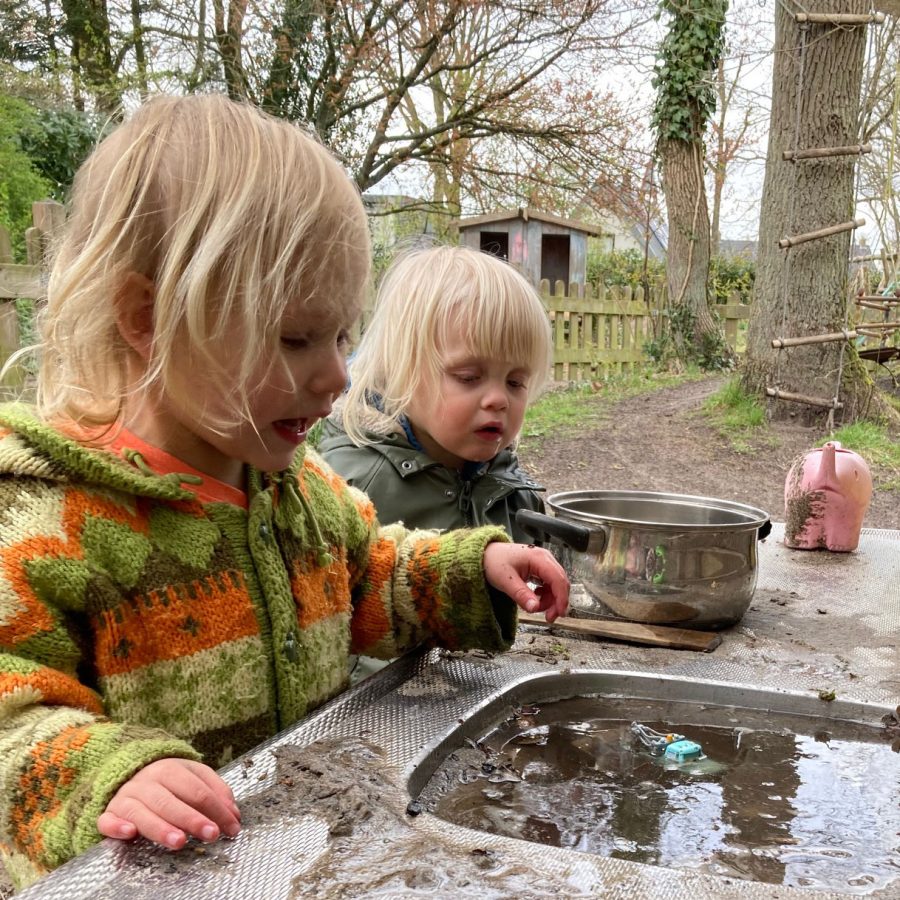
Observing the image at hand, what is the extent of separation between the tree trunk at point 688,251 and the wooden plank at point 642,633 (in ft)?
28.7

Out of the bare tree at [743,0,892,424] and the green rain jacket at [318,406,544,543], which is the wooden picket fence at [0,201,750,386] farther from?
the green rain jacket at [318,406,544,543]

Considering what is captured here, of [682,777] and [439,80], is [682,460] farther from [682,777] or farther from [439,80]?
[682,777]

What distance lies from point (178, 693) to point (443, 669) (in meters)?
0.37

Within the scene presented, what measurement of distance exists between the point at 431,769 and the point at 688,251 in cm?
961

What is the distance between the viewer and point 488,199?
8125 millimetres

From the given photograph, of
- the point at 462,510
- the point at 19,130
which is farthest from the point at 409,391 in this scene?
the point at 19,130

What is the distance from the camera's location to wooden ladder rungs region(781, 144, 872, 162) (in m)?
5.50

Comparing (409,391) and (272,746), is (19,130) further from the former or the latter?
(272,746)

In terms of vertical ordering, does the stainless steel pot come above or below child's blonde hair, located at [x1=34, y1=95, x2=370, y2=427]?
below

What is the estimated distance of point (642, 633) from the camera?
55.3 inches

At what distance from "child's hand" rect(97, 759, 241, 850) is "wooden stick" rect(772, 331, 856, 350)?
552cm

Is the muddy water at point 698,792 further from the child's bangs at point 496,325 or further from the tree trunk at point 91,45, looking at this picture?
the tree trunk at point 91,45

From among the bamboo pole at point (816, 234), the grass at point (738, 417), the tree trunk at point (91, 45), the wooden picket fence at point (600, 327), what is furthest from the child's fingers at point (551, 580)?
the wooden picket fence at point (600, 327)

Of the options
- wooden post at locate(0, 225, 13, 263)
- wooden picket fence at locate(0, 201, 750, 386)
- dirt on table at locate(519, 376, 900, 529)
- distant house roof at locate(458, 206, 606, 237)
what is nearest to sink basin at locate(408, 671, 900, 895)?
dirt on table at locate(519, 376, 900, 529)
